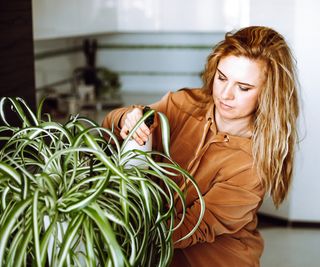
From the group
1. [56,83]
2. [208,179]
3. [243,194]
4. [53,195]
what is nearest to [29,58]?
[208,179]

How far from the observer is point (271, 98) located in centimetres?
126

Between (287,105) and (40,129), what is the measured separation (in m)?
0.66

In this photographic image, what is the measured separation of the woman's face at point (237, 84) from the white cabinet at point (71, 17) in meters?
1.73

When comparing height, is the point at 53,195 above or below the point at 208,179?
above

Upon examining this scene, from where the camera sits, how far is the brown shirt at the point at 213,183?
1220 millimetres

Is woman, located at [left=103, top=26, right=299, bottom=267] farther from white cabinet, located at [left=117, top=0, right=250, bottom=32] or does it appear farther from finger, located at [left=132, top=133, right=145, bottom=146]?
white cabinet, located at [left=117, top=0, right=250, bottom=32]

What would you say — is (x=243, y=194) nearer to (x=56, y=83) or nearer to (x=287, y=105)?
(x=287, y=105)

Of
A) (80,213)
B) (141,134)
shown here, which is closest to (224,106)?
(141,134)

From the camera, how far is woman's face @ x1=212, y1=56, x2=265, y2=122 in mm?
1216

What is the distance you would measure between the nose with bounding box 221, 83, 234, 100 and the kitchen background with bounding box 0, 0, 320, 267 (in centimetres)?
177

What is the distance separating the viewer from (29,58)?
1.71 meters

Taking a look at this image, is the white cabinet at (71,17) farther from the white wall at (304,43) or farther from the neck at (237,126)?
the neck at (237,126)

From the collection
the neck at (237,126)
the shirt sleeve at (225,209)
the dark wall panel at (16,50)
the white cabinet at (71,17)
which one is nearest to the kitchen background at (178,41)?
the white cabinet at (71,17)

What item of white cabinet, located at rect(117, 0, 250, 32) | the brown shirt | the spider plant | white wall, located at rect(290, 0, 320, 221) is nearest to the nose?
the brown shirt
